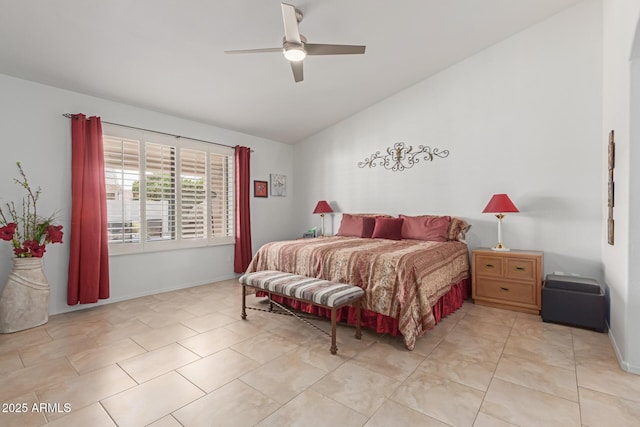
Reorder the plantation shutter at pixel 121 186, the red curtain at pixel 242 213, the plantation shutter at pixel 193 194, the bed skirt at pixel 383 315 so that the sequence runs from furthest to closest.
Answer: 1. the red curtain at pixel 242 213
2. the plantation shutter at pixel 193 194
3. the plantation shutter at pixel 121 186
4. the bed skirt at pixel 383 315

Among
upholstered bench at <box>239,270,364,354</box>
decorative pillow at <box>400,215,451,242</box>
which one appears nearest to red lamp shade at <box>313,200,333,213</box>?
decorative pillow at <box>400,215,451,242</box>

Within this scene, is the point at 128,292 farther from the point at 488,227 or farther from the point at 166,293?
the point at 488,227

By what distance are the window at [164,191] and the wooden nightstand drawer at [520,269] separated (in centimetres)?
395

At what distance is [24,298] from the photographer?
2.86 metres

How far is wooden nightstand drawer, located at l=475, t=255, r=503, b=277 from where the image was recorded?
11.2 ft

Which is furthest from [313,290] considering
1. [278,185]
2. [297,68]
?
[278,185]

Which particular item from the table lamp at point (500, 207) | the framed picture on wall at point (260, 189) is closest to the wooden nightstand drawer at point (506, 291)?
the table lamp at point (500, 207)

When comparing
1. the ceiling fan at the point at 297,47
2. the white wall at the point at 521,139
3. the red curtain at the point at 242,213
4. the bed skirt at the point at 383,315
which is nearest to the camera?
the ceiling fan at the point at 297,47

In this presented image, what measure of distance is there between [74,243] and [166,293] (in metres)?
1.29

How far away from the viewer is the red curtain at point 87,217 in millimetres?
3285

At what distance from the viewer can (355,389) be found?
189 cm

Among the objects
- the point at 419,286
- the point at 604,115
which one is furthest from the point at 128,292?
the point at 604,115

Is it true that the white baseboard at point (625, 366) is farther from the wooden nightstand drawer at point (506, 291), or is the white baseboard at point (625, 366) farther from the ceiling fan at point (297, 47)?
the ceiling fan at point (297, 47)

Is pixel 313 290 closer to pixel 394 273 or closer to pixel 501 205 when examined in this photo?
pixel 394 273
